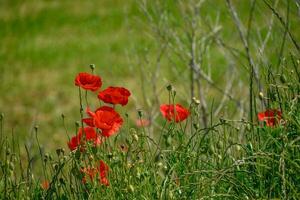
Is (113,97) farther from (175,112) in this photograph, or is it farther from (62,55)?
(62,55)

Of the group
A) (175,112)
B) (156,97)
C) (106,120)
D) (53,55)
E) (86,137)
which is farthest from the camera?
(53,55)

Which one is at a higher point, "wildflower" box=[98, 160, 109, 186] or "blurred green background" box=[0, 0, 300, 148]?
"blurred green background" box=[0, 0, 300, 148]

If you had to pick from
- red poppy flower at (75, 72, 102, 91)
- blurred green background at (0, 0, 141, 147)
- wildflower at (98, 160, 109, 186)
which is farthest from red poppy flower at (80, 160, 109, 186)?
blurred green background at (0, 0, 141, 147)

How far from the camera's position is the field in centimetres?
257

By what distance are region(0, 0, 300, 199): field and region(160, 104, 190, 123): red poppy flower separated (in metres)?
0.02

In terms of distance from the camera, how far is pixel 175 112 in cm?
288

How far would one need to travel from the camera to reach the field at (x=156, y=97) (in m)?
2.57

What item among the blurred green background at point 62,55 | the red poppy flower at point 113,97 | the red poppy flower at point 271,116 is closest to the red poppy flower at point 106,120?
the red poppy flower at point 113,97

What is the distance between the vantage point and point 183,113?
2781 mm

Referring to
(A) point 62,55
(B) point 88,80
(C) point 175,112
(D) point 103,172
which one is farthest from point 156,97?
(A) point 62,55

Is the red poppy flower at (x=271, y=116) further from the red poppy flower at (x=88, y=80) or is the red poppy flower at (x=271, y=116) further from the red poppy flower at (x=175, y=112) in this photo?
the red poppy flower at (x=88, y=80)

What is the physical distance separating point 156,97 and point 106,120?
66.8 inches

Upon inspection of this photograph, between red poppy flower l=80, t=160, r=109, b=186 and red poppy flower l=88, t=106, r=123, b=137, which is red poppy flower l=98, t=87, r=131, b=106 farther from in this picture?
red poppy flower l=80, t=160, r=109, b=186

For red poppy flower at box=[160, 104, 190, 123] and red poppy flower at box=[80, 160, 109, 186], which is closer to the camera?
red poppy flower at box=[80, 160, 109, 186]
